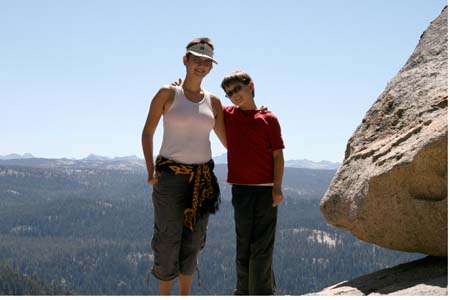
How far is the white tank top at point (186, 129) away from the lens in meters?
6.09

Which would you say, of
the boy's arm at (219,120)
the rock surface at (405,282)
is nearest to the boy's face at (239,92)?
the boy's arm at (219,120)

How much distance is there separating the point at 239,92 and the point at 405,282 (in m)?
3.32

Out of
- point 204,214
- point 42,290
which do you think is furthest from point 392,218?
point 42,290

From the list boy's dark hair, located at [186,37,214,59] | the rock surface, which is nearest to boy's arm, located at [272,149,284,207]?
boy's dark hair, located at [186,37,214,59]

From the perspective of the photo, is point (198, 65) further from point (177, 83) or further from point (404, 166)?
point (404, 166)

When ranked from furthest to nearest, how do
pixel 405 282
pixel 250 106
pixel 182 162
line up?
1. pixel 405 282
2. pixel 250 106
3. pixel 182 162

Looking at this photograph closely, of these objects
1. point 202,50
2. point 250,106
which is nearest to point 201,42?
point 202,50

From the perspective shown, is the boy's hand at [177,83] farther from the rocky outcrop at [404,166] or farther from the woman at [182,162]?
the rocky outcrop at [404,166]

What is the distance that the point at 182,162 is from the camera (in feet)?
20.4

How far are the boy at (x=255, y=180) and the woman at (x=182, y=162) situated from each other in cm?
33

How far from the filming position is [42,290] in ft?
567

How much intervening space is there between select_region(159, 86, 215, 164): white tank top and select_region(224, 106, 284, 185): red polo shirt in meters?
0.37

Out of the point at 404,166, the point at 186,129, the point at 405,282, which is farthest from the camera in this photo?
the point at 405,282
